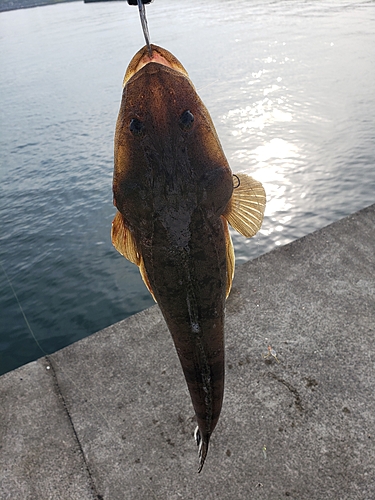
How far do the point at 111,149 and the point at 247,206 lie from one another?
40.3 ft

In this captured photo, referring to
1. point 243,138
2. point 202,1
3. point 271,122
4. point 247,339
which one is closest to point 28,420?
point 247,339

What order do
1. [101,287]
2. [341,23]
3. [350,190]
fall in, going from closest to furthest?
[101,287] < [350,190] < [341,23]

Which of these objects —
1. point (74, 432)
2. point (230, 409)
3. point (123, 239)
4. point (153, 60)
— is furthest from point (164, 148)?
point (74, 432)

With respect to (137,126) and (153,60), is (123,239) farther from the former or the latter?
(153,60)

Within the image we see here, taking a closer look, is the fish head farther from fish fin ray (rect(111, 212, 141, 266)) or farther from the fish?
fish fin ray (rect(111, 212, 141, 266))

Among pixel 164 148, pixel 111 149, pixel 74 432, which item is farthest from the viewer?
pixel 111 149

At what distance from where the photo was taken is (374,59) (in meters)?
18.8

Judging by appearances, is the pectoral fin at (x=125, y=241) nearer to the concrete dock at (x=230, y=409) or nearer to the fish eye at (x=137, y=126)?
the fish eye at (x=137, y=126)

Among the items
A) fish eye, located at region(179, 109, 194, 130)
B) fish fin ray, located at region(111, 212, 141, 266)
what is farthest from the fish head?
fish fin ray, located at region(111, 212, 141, 266)

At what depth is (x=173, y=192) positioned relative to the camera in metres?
2.26

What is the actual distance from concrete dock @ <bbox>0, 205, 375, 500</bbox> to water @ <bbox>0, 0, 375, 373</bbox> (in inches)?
124

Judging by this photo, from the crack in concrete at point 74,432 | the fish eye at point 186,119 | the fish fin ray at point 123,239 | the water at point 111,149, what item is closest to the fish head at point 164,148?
the fish eye at point 186,119

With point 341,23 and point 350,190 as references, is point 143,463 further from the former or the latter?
point 341,23

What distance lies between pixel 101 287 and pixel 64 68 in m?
22.0
